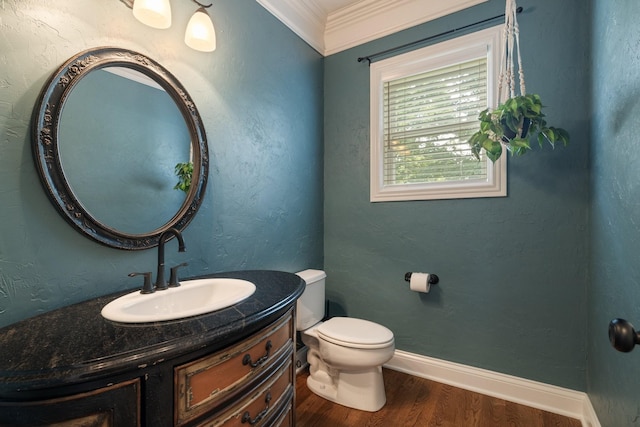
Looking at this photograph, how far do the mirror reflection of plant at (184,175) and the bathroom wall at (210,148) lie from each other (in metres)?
0.13

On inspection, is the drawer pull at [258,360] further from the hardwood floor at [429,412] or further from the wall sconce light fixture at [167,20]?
the wall sconce light fixture at [167,20]

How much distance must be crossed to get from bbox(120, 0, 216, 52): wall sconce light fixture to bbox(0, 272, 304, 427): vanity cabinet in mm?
1123

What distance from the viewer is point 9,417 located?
21.9 inches

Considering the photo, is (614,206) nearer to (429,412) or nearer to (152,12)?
(429,412)

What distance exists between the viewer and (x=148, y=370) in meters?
0.65

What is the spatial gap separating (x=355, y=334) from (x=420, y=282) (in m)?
0.60

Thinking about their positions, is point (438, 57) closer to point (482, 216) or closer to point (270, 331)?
point (482, 216)

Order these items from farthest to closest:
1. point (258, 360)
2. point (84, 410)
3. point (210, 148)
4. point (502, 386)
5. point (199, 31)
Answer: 1. point (502, 386)
2. point (210, 148)
3. point (199, 31)
4. point (258, 360)
5. point (84, 410)

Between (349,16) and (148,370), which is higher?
(349,16)

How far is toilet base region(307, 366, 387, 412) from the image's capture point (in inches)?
66.4

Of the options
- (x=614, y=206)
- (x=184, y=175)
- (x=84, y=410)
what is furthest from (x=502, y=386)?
(x=184, y=175)

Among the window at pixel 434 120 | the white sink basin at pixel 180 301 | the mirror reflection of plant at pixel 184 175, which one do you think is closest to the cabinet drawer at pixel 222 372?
the white sink basin at pixel 180 301

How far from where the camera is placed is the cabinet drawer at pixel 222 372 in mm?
716

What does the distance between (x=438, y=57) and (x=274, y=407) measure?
2.31 meters
